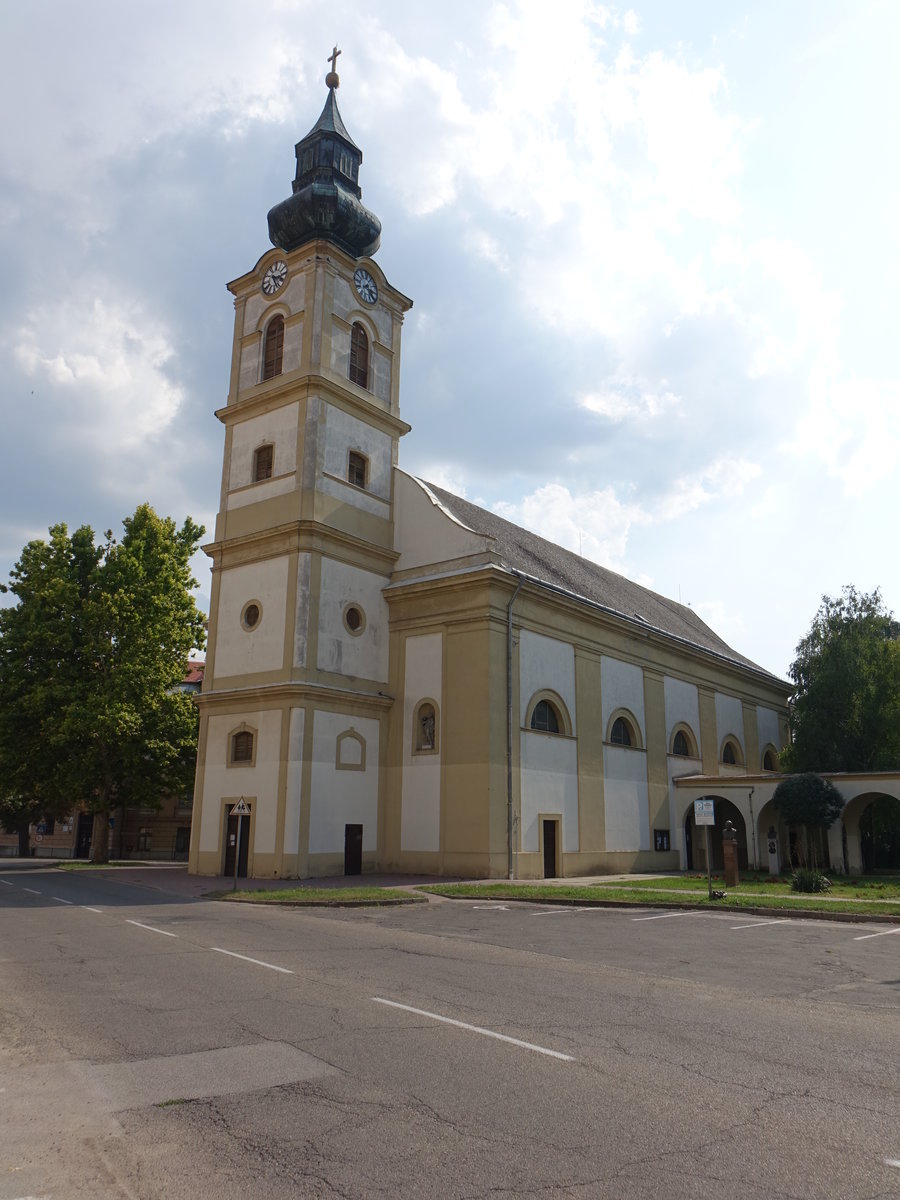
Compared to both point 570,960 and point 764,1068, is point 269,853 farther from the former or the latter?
point 764,1068

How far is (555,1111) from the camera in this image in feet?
17.9

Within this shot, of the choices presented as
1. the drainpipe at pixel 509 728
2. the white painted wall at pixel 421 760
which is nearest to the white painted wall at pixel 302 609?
the white painted wall at pixel 421 760

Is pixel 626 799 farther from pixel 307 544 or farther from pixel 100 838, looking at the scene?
pixel 100 838

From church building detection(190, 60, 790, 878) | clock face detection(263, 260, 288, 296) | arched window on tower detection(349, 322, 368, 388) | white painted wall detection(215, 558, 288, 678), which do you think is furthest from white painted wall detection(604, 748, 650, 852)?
clock face detection(263, 260, 288, 296)

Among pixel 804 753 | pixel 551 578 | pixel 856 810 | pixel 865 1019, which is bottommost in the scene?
pixel 865 1019

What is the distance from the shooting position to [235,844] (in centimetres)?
2806

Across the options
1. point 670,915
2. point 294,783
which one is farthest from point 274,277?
point 670,915

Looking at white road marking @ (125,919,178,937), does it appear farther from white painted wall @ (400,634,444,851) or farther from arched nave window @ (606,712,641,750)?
arched nave window @ (606,712,641,750)

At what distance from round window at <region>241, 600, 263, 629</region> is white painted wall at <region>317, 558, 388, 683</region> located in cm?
229

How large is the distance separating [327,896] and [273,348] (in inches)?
789

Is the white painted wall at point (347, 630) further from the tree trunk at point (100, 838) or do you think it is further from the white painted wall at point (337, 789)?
the tree trunk at point (100, 838)

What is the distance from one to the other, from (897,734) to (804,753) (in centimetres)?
381

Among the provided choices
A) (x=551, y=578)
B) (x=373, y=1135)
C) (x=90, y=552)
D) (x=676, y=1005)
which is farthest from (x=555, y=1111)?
(x=90, y=552)

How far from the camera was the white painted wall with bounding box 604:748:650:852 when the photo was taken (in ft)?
108
